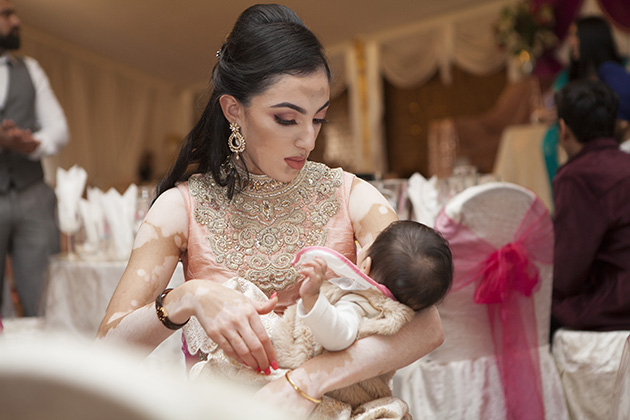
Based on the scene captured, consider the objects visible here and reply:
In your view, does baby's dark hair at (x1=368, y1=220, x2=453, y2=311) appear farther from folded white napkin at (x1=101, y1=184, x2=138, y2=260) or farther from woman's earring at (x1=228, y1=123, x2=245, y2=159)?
folded white napkin at (x1=101, y1=184, x2=138, y2=260)

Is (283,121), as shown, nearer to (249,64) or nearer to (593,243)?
(249,64)

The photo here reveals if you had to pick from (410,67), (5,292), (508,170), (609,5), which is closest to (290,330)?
(5,292)

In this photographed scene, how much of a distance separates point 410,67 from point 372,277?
9.07 metres

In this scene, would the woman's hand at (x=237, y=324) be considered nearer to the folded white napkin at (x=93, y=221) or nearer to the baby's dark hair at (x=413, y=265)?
the baby's dark hair at (x=413, y=265)

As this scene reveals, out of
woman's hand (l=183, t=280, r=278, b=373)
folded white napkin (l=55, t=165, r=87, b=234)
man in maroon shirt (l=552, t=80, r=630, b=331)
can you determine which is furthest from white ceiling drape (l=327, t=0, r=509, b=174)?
woman's hand (l=183, t=280, r=278, b=373)

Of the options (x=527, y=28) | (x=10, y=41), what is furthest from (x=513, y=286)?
(x=527, y=28)

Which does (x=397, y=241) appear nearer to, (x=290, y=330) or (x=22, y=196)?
(x=290, y=330)

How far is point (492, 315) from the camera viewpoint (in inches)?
82.4

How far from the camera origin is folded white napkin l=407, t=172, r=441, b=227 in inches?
101

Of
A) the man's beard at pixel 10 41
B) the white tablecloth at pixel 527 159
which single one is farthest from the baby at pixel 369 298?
the white tablecloth at pixel 527 159

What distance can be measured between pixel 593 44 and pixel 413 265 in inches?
119

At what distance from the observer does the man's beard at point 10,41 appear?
3388mm

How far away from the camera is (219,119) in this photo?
154cm

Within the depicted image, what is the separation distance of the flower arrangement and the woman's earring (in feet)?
16.8
